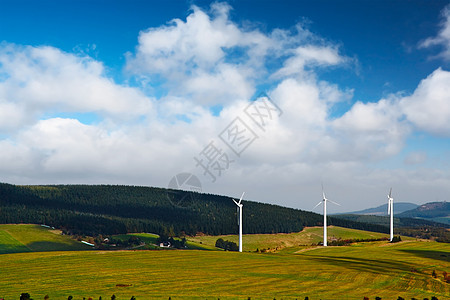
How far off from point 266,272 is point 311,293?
69.5 feet

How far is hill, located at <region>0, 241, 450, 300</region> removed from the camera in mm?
62969

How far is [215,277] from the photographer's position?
7788cm

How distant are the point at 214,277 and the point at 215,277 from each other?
0.61ft

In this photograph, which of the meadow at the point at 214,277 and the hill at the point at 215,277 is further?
the meadow at the point at 214,277

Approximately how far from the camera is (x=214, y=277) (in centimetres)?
7788

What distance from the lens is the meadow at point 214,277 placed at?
63.2m

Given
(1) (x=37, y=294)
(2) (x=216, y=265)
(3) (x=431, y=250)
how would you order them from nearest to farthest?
1. (1) (x=37, y=294)
2. (2) (x=216, y=265)
3. (3) (x=431, y=250)

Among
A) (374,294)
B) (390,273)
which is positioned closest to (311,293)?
(374,294)

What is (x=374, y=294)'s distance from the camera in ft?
208

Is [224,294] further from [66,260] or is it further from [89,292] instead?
[66,260]

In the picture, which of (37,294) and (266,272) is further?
(266,272)

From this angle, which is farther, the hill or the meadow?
the meadow

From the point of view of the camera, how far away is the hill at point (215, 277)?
62969 millimetres

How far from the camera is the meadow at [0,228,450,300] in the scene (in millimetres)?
63184
